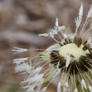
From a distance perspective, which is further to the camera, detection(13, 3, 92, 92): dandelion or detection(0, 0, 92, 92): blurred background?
detection(0, 0, 92, 92): blurred background

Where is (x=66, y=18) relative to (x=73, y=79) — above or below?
above

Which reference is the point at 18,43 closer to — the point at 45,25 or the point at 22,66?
the point at 45,25

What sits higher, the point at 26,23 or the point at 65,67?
the point at 26,23

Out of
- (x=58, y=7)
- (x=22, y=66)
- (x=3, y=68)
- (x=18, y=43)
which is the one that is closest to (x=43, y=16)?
(x=58, y=7)

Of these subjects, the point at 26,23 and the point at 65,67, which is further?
the point at 26,23

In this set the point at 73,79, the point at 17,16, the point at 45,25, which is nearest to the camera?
the point at 73,79
